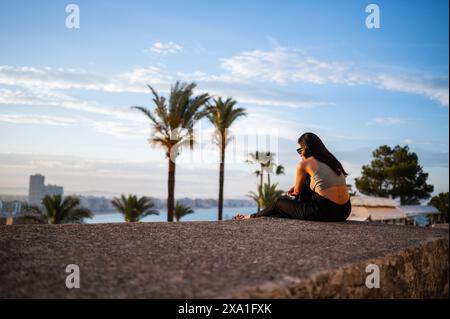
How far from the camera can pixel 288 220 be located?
16.6 feet

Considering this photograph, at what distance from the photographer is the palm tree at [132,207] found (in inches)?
928

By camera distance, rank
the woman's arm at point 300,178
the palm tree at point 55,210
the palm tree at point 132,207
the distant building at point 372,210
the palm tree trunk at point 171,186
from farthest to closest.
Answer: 1. the palm tree at point 132,207
2. the palm tree at point 55,210
3. the palm tree trunk at point 171,186
4. the distant building at point 372,210
5. the woman's arm at point 300,178

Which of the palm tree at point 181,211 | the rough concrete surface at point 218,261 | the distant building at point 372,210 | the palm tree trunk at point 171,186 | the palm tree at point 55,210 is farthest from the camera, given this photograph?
the palm tree at point 181,211

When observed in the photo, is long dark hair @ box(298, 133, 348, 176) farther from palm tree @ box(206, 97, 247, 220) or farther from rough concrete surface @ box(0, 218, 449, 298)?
palm tree @ box(206, 97, 247, 220)

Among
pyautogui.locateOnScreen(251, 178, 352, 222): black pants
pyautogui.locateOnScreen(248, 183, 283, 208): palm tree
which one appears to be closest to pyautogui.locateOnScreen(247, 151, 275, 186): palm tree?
pyautogui.locateOnScreen(248, 183, 283, 208): palm tree

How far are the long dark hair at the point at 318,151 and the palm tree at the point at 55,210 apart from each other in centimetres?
1844

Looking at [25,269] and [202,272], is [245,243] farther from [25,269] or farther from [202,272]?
[25,269]

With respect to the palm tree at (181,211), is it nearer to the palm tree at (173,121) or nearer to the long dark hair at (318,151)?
the palm tree at (173,121)

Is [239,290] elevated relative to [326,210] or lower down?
lower down

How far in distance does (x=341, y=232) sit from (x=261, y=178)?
113ft

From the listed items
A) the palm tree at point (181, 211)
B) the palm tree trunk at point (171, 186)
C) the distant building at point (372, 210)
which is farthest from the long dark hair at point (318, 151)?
the palm tree at point (181, 211)

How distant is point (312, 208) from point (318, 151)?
79 cm

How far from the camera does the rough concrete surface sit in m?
1.97
